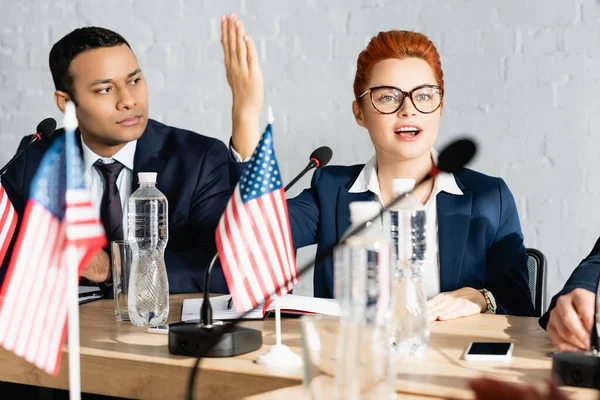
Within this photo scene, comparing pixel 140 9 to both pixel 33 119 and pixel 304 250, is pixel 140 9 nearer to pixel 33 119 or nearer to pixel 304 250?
pixel 33 119

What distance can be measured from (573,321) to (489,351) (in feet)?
→ 0.46

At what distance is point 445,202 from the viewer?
1.97 metres

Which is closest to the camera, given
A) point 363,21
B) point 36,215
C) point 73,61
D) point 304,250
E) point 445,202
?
point 36,215

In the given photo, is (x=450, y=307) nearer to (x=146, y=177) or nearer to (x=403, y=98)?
Result: (x=403, y=98)

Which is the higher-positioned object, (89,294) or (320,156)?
(320,156)

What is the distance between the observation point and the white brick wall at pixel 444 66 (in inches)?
99.2

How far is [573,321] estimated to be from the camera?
1314mm

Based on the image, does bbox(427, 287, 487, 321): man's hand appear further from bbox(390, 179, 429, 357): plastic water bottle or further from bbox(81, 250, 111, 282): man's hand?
bbox(81, 250, 111, 282): man's hand

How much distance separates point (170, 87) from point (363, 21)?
0.75 metres

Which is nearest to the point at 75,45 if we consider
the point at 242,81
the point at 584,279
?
the point at 242,81

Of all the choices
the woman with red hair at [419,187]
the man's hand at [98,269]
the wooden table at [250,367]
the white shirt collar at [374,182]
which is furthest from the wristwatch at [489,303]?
the man's hand at [98,269]

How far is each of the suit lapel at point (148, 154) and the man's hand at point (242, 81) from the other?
295 millimetres

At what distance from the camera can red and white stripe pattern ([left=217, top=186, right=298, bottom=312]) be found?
1.36 m

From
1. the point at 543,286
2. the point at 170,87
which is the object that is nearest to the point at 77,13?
the point at 170,87
